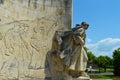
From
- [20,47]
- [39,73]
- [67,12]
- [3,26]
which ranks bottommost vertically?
[39,73]

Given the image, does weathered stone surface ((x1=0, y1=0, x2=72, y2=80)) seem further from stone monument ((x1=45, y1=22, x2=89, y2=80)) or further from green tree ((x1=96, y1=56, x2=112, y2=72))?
green tree ((x1=96, y1=56, x2=112, y2=72))

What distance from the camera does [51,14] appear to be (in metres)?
11.7

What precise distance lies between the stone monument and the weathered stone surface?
0.27 metres

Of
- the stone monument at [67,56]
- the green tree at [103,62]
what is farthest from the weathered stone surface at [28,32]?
the green tree at [103,62]

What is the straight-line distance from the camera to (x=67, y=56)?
1110 cm

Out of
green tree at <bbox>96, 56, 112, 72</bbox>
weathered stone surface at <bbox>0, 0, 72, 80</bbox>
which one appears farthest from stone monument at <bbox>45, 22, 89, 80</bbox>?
green tree at <bbox>96, 56, 112, 72</bbox>

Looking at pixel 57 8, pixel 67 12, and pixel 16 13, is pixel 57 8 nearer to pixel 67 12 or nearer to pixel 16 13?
pixel 67 12

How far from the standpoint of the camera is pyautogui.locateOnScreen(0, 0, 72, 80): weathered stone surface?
35.2 ft

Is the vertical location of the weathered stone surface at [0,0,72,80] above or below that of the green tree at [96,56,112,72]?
below

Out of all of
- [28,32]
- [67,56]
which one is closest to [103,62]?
[67,56]

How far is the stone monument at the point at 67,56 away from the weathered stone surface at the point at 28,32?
0.27 meters

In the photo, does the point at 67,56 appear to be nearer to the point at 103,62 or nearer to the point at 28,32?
the point at 28,32

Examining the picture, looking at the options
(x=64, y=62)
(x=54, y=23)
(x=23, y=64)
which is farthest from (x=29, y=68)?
(x=54, y=23)

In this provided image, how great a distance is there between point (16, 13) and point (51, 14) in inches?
57.4
